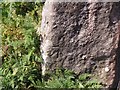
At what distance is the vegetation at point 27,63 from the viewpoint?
9.46 feet

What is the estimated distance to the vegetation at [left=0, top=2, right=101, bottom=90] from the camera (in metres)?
2.88

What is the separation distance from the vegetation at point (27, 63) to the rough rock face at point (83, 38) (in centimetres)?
7

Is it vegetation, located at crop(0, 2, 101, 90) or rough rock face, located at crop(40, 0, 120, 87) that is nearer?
rough rock face, located at crop(40, 0, 120, 87)

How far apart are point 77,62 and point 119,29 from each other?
42cm

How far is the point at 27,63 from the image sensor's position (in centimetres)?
292

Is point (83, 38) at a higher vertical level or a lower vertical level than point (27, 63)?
higher

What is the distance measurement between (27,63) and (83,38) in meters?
0.50

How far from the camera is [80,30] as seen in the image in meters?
2.78

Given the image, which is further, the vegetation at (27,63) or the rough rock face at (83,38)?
the vegetation at (27,63)

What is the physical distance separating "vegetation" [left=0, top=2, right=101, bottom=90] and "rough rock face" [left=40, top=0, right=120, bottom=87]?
7 cm

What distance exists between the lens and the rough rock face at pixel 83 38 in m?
2.71

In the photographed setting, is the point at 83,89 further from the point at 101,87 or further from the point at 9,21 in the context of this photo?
the point at 9,21

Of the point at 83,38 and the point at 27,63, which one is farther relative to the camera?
the point at 27,63

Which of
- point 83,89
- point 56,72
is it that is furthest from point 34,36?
point 83,89
